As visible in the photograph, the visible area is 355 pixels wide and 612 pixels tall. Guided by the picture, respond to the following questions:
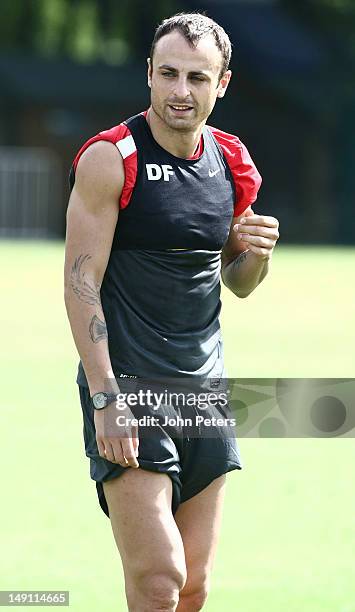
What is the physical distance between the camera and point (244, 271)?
18.2ft

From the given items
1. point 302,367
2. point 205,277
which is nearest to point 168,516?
point 205,277

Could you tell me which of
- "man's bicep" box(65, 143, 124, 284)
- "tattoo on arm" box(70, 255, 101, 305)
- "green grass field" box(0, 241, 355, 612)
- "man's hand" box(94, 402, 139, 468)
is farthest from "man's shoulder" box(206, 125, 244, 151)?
"green grass field" box(0, 241, 355, 612)

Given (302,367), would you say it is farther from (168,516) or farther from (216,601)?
(168,516)

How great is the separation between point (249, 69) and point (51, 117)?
7234mm

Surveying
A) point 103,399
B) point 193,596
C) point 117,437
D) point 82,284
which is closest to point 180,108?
point 82,284

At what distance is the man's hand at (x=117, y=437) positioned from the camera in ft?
16.0

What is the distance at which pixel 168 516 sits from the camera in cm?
492

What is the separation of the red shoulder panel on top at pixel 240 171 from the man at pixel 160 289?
0.01 metres

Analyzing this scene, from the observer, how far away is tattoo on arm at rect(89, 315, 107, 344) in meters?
4.95

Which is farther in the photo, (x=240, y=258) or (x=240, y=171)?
(x=240, y=258)

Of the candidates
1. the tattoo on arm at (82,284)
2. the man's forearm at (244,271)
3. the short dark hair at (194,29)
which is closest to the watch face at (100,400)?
the tattoo on arm at (82,284)

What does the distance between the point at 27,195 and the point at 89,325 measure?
4196 centimetres

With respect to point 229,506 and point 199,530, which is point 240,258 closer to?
point 199,530

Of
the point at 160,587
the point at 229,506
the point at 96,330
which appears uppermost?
the point at 96,330
